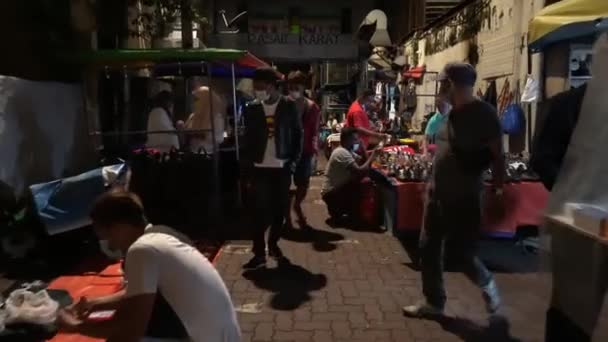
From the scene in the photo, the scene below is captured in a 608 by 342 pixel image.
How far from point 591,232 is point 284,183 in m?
3.83

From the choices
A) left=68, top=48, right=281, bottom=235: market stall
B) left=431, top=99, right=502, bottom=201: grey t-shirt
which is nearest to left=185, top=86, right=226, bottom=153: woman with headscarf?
left=68, top=48, right=281, bottom=235: market stall

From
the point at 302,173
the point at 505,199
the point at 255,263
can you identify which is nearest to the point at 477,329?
the point at 255,263

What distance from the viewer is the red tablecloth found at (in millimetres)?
6992

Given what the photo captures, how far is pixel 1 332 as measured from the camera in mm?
3076

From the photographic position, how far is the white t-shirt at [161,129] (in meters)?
8.33

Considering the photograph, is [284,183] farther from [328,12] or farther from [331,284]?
[328,12]

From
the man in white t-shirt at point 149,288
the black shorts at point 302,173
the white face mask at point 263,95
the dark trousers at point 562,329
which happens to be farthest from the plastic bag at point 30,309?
the black shorts at point 302,173

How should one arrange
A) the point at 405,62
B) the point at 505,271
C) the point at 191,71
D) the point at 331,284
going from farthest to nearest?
the point at 405,62 < the point at 191,71 < the point at 505,271 < the point at 331,284

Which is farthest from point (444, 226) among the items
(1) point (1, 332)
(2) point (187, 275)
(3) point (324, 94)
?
(3) point (324, 94)

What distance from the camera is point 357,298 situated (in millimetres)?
5426

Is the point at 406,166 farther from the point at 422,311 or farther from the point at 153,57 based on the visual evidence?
the point at 153,57

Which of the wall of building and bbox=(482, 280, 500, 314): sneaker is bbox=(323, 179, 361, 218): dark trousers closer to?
the wall of building

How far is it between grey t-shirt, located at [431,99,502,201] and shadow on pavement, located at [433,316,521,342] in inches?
37.3

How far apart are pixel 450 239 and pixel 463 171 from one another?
0.51m
